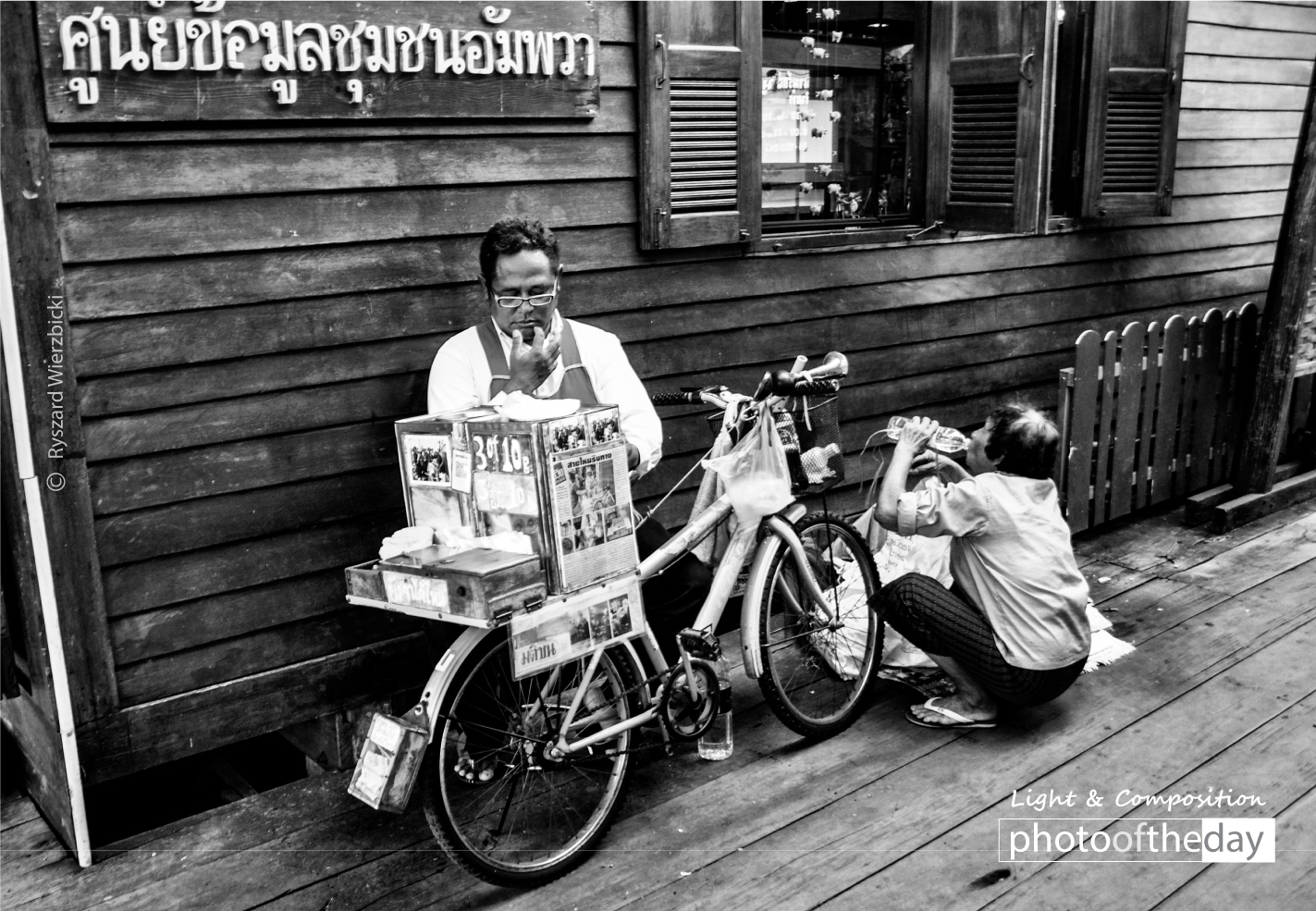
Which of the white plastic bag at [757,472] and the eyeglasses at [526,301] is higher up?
the eyeglasses at [526,301]

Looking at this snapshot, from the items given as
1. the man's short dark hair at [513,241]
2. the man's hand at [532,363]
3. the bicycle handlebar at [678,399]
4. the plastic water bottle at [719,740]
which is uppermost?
the man's short dark hair at [513,241]

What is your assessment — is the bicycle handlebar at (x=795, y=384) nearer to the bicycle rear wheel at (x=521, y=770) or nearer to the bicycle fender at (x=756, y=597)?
the bicycle fender at (x=756, y=597)

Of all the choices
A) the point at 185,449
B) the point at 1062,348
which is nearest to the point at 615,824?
the point at 185,449

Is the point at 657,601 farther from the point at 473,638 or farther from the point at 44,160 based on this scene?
the point at 44,160

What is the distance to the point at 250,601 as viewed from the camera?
3748 mm

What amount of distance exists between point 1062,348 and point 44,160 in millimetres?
5256

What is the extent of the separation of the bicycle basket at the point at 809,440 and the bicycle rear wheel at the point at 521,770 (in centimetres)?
92

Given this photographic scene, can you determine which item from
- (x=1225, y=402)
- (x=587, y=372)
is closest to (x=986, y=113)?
(x=1225, y=402)

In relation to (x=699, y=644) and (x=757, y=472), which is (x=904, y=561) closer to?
(x=757, y=472)

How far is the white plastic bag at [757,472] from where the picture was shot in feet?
12.8

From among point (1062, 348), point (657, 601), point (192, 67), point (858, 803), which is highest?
point (192, 67)

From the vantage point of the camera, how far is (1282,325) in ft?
21.8

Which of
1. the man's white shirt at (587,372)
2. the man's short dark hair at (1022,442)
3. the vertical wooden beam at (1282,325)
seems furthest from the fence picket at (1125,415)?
the man's white shirt at (587,372)

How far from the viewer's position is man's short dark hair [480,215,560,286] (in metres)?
3.60
